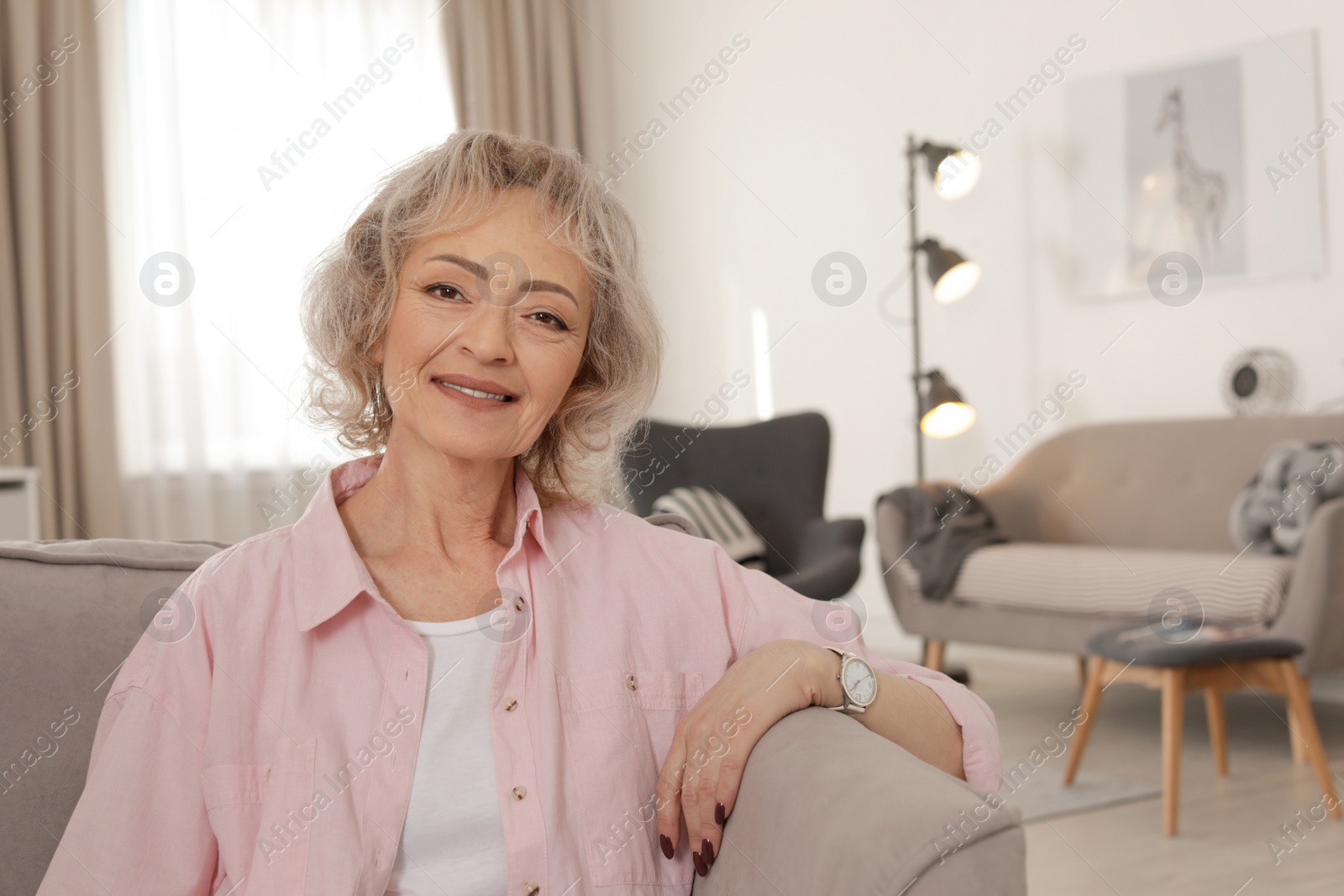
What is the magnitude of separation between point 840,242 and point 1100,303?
3.75 ft

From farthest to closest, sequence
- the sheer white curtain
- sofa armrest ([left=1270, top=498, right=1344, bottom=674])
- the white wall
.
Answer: the sheer white curtain < the white wall < sofa armrest ([left=1270, top=498, right=1344, bottom=674])

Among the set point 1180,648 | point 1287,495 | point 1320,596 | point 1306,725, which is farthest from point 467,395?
point 1287,495

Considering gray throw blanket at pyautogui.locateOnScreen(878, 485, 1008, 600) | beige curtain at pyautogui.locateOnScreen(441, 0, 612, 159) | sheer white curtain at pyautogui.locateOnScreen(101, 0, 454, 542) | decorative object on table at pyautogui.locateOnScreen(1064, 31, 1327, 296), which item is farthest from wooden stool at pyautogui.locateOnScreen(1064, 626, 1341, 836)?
beige curtain at pyautogui.locateOnScreen(441, 0, 612, 159)

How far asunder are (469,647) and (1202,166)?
144 inches

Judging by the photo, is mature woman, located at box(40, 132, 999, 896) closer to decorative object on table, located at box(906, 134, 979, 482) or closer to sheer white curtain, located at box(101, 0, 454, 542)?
decorative object on table, located at box(906, 134, 979, 482)

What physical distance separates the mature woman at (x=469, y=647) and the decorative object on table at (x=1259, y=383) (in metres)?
3.12

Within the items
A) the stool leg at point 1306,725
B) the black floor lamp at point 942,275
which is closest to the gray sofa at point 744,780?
the stool leg at point 1306,725

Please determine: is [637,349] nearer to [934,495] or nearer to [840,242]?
[934,495]

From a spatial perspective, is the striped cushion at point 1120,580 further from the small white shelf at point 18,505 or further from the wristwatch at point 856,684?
the small white shelf at point 18,505

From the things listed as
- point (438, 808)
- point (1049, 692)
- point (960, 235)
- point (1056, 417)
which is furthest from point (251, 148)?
point (438, 808)

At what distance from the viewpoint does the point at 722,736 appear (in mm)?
1056

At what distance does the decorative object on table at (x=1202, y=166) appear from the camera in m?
3.80

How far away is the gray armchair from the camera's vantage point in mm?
3650

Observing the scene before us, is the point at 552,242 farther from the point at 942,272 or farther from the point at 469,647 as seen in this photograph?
the point at 942,272
